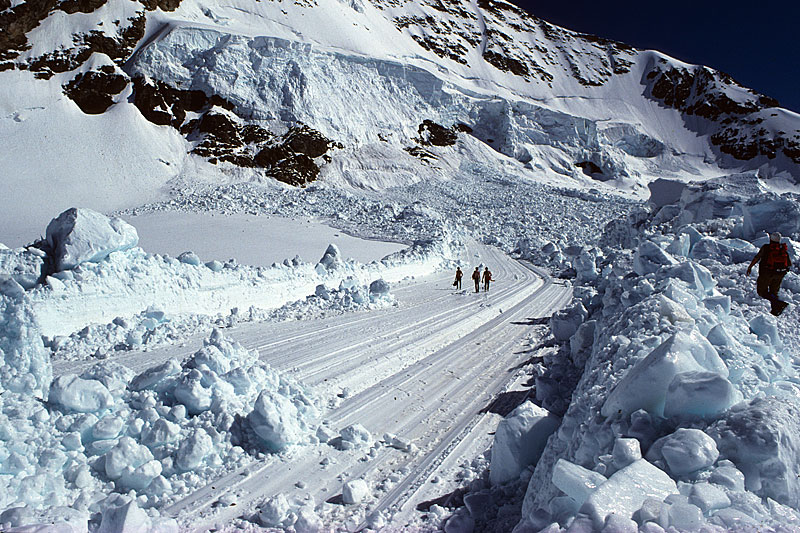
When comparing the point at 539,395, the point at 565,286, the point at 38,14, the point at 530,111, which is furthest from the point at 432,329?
the point at 530,111

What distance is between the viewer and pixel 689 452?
96.8 inches

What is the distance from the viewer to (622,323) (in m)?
5.14

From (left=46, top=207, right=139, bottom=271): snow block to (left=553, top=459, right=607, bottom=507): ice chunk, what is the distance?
923 cm

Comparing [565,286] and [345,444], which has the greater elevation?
[345,444]

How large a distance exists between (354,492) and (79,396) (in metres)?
2.97

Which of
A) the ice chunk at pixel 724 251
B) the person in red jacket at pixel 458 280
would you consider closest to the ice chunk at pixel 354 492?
the ice chunk at pixel 724 251

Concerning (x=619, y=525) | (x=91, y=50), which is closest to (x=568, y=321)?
(x=619, y=525)

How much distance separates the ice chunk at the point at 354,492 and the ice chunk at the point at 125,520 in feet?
5.28

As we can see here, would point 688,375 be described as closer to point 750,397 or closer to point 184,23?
point 750,397

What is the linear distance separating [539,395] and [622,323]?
60.2 inches

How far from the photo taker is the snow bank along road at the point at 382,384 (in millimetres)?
4336

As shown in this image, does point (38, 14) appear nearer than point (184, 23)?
Yes

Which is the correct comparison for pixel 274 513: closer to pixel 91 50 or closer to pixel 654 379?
pixel 654 379

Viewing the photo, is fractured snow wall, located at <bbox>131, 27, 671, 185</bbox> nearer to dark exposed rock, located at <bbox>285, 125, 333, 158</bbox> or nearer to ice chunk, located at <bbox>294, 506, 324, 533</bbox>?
dark exposed rock, located at <bbox>285, 125, 333, 158</bbox>
